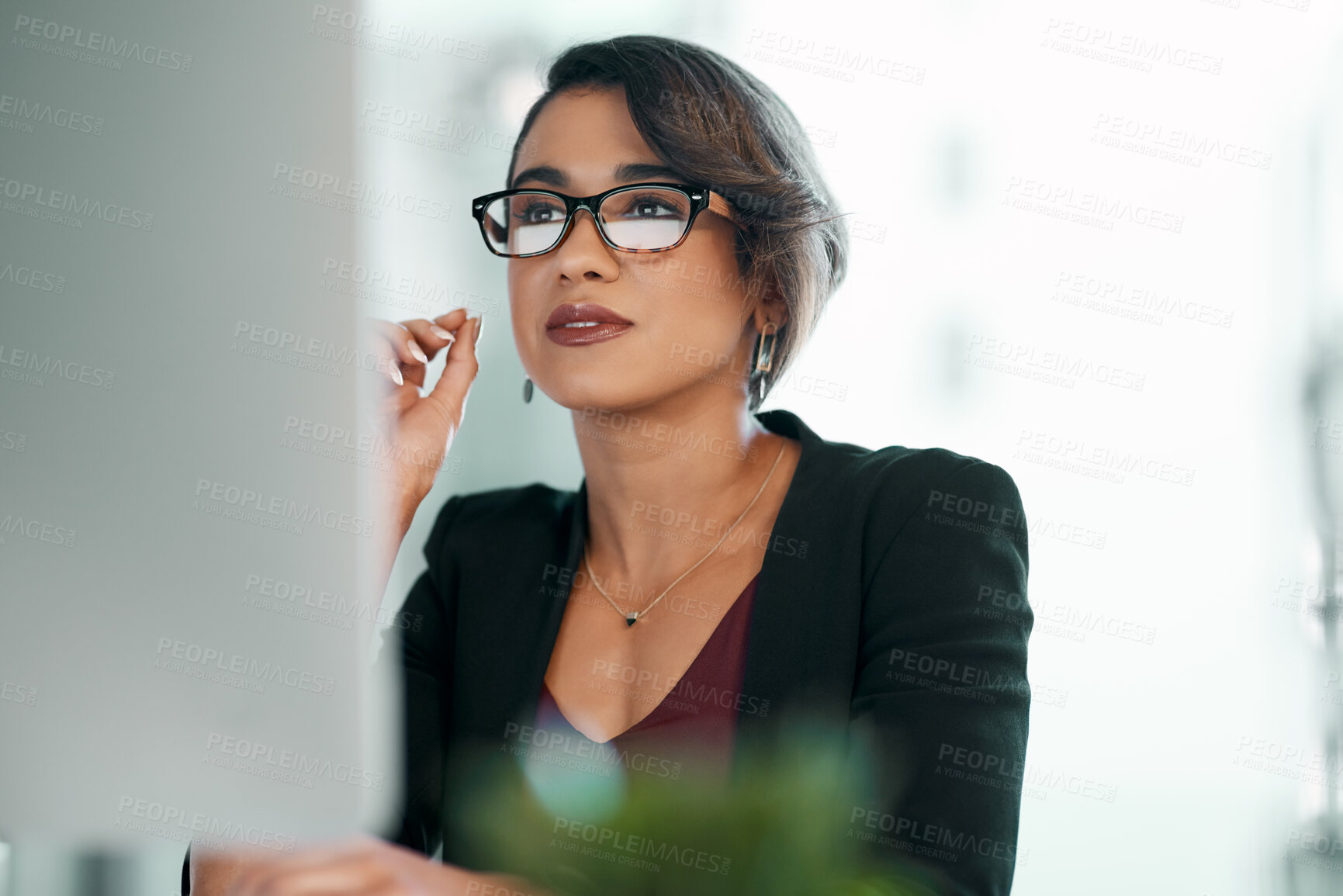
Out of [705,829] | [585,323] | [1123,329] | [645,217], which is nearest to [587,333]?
[585,323]

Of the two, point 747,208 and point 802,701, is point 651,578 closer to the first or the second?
point 802,701

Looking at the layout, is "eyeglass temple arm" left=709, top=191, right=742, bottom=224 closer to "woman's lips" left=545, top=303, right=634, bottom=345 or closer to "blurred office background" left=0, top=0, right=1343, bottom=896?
"woman's lips" left=545, top=303, right=634, bottom=345

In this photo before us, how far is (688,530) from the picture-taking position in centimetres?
126

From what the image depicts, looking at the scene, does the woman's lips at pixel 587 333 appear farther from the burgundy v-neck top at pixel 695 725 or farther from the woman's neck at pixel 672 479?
the burgundy v-neck top at pixel 695 725

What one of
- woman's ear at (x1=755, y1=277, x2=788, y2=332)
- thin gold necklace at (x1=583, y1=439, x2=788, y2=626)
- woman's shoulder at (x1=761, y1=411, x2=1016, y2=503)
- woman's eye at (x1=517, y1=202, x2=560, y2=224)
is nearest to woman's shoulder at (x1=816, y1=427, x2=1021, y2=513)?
woman's shoulder at (x1=761, y1=411, x2=1016, y2=503)

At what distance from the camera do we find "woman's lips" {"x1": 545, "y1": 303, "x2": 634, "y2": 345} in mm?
1141

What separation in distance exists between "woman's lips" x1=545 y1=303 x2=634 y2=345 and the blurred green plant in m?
0.50

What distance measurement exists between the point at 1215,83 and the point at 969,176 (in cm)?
37

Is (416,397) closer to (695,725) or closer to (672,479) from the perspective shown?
(672,479)

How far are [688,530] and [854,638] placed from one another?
303 mm

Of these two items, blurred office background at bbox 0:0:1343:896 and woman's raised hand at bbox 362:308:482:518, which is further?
blurred office background at bbox 0:0:1343:896

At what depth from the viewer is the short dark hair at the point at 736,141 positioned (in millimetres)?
1139

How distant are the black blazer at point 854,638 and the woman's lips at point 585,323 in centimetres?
27

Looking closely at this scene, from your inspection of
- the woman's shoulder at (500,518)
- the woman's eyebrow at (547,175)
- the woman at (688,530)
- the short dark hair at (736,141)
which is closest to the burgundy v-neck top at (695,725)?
the woman at (688,530)
